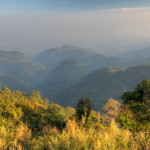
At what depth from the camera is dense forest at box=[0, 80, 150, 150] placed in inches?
334

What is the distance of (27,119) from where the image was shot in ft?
97.0

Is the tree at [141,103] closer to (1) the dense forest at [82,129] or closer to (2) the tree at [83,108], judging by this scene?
(1) the dense forest at [82,129]

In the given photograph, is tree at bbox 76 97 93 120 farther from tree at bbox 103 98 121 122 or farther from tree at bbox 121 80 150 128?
tree at bbox 121 80 150 128

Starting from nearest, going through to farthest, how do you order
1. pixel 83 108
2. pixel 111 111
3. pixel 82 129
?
pixel 82 129 → pixel 83 108 → pixel 111 111

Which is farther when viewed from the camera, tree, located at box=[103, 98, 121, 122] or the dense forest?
tree, located at box=[103, 98, 121, 122]

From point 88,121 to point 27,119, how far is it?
14.7 m

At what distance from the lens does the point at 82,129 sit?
13648mm

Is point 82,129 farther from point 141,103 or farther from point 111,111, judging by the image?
point 111,111

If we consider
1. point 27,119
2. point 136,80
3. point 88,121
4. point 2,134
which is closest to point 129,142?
point 2,134

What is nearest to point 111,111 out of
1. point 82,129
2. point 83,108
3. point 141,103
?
point 141,103

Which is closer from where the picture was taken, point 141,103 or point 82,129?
point 82,129

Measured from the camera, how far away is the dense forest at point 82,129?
8.49 meters

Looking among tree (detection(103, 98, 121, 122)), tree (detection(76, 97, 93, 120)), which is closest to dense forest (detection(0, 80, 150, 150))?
tree (detection(76, 97, 93, 120))

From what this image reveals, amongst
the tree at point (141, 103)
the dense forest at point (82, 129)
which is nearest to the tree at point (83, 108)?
the dense forest at point (82, 129)
